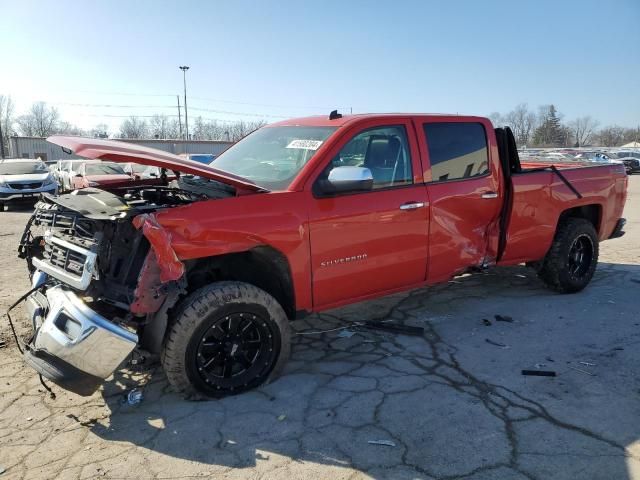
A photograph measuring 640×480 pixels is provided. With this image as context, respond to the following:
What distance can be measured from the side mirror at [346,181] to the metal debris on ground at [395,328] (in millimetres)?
1616

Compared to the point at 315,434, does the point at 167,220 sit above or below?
above

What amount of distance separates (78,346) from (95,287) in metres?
0.53

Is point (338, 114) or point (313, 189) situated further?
point (338, 114)

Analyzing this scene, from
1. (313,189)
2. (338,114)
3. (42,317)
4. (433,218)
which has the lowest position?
(42,317)

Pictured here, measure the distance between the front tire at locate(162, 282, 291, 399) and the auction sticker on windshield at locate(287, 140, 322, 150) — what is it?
1.23 metres

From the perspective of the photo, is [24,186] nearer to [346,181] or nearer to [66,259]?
[66,259]

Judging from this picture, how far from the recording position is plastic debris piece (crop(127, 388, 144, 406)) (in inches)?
136

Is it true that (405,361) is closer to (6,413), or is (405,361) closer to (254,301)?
(254,301)

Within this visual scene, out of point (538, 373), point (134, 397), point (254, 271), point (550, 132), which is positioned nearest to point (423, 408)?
point (538, 373)

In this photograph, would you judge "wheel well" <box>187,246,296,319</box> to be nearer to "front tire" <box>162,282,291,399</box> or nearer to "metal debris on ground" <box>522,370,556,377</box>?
"front tire" <box>162,282,291,399</box>

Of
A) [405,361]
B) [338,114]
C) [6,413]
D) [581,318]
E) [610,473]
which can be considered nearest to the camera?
[610,473]

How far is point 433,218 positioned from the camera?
4.30 meters

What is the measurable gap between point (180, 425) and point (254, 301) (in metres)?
0.89

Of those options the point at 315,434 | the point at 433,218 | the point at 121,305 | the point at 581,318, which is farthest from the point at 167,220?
the point at 581,318
